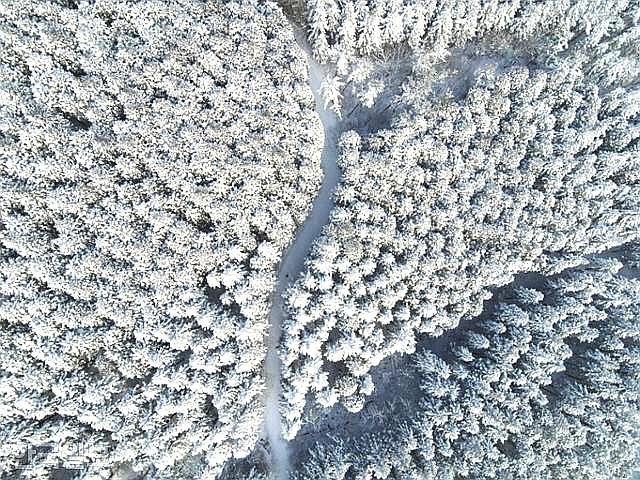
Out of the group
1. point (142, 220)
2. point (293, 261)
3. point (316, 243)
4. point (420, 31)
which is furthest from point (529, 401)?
point (142, 220)

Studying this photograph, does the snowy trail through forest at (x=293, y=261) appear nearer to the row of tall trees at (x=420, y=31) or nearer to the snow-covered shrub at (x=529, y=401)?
the row of tall trees at (x=420, y=31)

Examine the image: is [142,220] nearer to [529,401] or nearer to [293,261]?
[293,261]

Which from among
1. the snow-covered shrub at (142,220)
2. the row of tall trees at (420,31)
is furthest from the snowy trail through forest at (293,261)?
the row of tall trees at (420,31)

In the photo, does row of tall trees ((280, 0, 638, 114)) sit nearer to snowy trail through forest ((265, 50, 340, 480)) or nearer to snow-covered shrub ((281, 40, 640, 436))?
snowy trail through forest ((265, 50, 340, 480))

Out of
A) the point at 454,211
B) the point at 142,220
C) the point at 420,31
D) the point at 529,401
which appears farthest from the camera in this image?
the point at 420,31

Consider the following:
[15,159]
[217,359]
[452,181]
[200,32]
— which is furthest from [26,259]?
[452,181]

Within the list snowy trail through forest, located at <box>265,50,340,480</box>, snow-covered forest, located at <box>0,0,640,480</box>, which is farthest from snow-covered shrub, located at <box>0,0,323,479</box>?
snowy trail through forest, located at <box>265,50,340,480</box>
